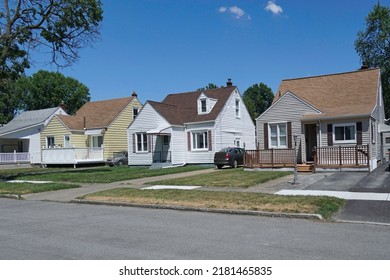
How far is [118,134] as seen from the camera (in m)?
40.2

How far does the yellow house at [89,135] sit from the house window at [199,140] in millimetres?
10393

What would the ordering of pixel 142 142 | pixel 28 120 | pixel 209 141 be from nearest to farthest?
pixel 209 141, pixel 142 142, pixel 28 120

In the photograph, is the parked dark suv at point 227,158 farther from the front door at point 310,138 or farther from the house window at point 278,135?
the front door at point 310,138

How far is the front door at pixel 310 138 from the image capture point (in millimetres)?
25250

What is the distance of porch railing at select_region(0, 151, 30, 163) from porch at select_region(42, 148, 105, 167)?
3947mm

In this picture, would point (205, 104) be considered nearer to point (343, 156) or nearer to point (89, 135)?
point (89, 135)

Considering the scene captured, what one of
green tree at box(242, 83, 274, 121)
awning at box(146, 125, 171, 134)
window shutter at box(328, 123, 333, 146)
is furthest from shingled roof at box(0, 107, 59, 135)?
green tree at box(242, 83, 274, 121)

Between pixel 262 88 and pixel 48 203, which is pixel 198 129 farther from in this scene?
pixel 262 88

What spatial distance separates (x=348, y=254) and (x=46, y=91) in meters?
73.7

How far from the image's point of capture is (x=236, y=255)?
22.1 ft

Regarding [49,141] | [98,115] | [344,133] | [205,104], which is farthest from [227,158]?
[49,141]

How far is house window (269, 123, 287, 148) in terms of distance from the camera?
1004 inches

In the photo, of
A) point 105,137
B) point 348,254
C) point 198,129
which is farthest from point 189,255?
point 105,137

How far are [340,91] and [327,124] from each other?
4358 mm
